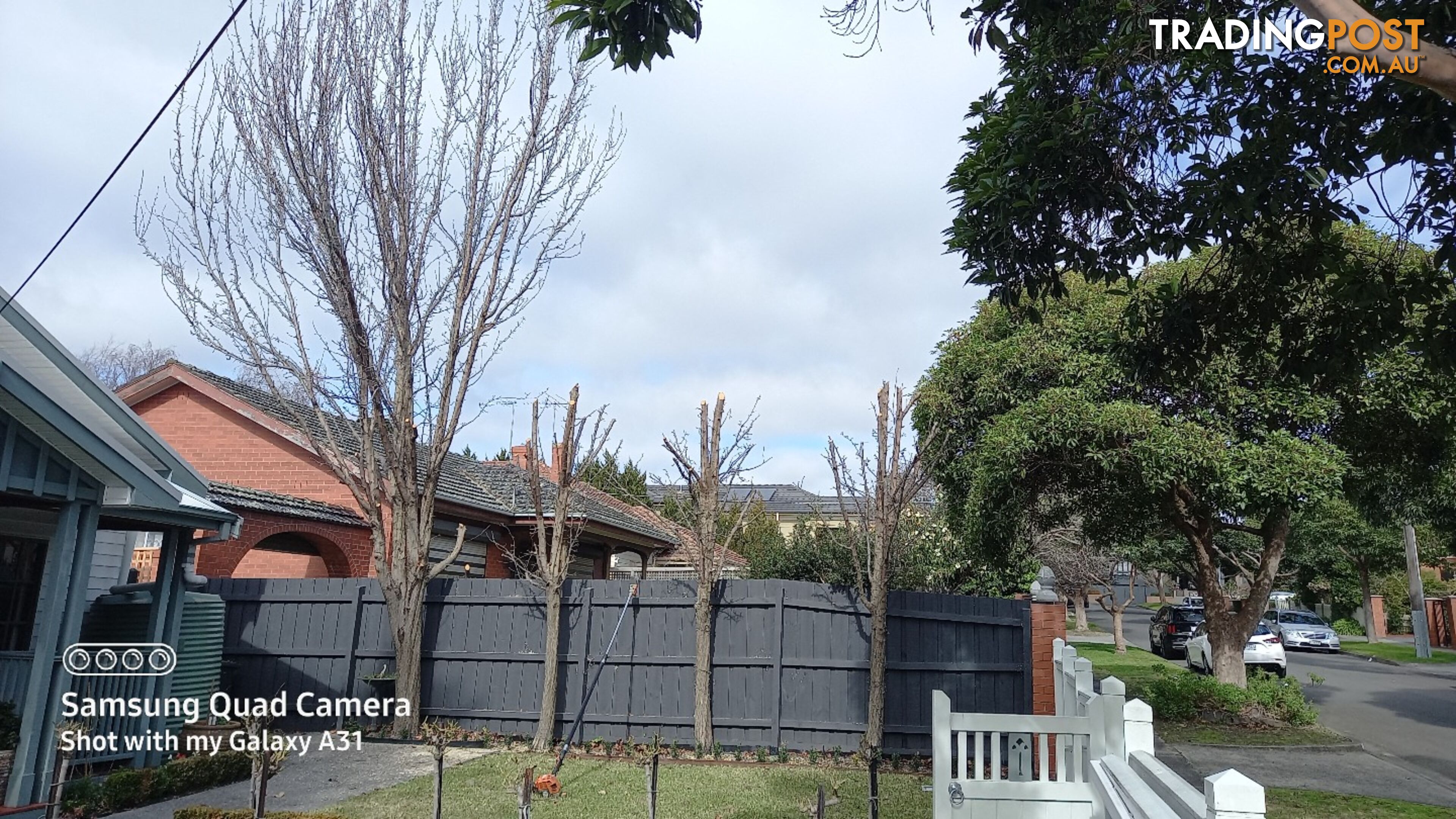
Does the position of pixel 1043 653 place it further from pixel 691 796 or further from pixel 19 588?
pixel 19 588

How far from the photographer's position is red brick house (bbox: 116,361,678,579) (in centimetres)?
1352

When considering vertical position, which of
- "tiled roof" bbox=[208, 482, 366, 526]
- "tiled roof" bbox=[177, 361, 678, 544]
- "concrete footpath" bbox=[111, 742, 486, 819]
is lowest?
"concrete footpath" bbox=[111, 742, 486, 819]

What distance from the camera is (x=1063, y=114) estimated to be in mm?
6254

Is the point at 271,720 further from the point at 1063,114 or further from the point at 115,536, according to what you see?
the point at 1063,114

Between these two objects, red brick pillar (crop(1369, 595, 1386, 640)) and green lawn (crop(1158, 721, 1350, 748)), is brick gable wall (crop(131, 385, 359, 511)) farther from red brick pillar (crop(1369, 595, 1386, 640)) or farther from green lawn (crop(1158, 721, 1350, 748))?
red brick pillar (crop(1369, 595, 1386, 640))

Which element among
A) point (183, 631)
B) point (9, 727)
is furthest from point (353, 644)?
point (9, 727)

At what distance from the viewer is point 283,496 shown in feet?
47.0

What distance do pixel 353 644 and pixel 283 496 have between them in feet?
12.6

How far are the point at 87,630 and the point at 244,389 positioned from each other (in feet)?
28.3

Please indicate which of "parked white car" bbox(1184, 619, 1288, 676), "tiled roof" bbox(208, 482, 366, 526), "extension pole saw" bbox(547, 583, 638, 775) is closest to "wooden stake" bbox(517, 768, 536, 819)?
"extension pole saw" bbox(547, 583, 638, 775)

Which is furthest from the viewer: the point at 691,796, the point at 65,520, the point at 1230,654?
the point at 1230,654

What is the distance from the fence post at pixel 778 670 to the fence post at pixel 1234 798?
8.48m

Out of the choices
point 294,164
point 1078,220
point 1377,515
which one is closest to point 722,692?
point 1078,220

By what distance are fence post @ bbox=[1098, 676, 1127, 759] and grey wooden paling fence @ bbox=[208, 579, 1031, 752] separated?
559 cm
